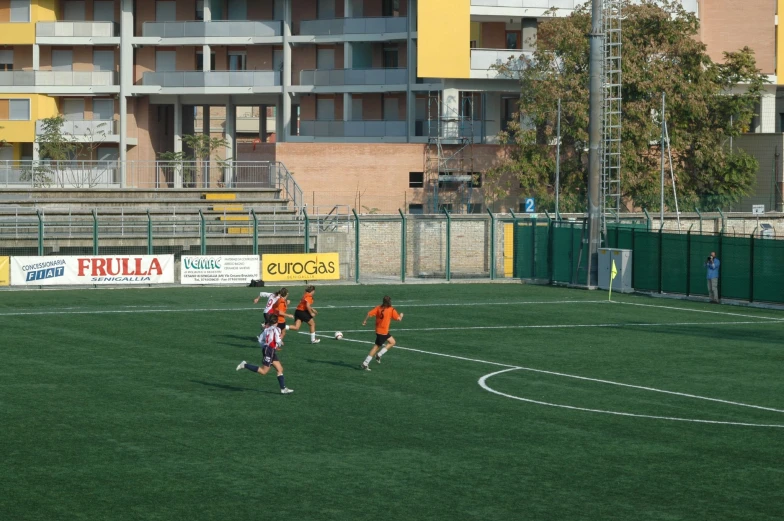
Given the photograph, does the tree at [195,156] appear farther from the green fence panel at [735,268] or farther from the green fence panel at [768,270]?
the green fence panel at [768,270]

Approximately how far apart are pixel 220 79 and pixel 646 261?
36.0 metres

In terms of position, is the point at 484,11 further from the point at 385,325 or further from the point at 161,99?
the point at 385,325

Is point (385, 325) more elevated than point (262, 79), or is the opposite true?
point (262, 79)

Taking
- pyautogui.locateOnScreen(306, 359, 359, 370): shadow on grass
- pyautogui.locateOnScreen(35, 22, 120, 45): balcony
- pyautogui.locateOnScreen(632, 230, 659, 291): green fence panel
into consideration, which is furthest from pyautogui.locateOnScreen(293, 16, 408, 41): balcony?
pyautogui.locateOnScreen(306, 359, 359, 370): shadow on grass

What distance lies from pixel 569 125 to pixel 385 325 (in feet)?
136

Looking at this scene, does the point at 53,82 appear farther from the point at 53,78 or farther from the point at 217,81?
the point at 217,81

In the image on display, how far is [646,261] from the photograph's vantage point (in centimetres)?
4850

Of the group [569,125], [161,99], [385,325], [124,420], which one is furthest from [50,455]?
[161,99]

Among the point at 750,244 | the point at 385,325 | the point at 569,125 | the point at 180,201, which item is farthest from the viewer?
the point at 569,125

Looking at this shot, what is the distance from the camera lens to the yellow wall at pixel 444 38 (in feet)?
227

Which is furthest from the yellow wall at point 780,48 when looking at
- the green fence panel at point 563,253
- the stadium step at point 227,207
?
the stadium step at point 227,207

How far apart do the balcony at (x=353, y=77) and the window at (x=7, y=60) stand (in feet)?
62.6

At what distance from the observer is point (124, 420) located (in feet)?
68.5

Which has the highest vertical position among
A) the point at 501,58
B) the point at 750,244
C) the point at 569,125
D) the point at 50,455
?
the point at 501,58
